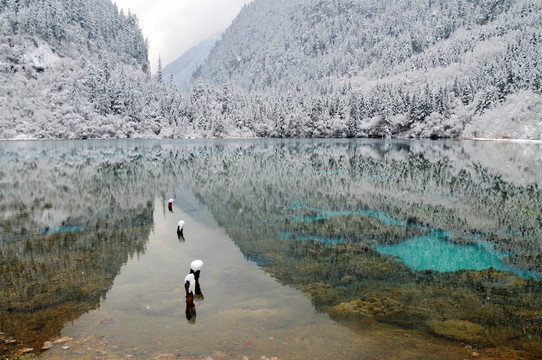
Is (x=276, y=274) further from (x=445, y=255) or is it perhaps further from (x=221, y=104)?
(x=221, y=104)

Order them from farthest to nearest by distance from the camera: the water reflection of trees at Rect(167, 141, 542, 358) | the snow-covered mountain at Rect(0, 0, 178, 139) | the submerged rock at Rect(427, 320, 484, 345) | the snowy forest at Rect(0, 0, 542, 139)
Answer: the snow-covered mountain at Rect(0, 0, 178, 139) < the snowy forest at Rect(0, 0, 542, 139) < the water reflection of trees at Rect(167, 141, 542, 358) < the submerged rock at Rect(427, 320, 484, 345)

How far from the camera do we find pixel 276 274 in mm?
14734

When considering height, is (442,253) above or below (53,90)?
below

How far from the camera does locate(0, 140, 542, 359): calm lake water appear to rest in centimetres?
966

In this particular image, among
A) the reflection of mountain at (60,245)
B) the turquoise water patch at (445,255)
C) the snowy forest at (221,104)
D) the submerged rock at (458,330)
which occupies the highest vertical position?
the snowy forest at (221,104)

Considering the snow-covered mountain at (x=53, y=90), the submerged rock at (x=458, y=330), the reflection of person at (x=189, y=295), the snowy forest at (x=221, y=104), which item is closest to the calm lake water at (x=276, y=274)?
the submerged rock at (x=458, y=330)

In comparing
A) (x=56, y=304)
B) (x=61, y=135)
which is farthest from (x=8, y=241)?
(x=61, y=135)

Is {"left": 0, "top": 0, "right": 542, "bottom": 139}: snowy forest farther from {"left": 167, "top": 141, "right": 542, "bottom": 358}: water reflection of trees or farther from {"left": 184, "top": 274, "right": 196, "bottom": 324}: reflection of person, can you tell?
{"left": 184, "top": 274, "right": 196, "bottom": 324}: reflection of person

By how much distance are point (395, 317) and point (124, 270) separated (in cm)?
1073

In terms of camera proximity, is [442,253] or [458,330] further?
[442,253]

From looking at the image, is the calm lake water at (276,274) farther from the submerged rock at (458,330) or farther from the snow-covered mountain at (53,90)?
the snow-covered mountain at (53,90)

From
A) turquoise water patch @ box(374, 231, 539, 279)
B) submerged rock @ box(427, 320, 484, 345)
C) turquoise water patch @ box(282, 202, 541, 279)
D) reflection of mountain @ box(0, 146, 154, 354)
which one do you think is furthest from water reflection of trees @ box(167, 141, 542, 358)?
reflection of mountain @ box(0, 146, 154, 354)

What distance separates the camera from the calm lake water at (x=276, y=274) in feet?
31.7

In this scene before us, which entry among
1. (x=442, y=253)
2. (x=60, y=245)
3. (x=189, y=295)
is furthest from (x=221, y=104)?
(x=189, y=295)
